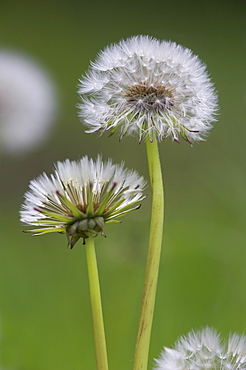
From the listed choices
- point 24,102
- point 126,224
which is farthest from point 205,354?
point 24,102

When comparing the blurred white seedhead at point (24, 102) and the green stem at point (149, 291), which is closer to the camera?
the green stem at point (149, 291)

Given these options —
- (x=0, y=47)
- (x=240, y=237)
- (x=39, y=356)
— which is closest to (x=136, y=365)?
(x=39, y=356)

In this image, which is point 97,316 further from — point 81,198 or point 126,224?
point 126,224

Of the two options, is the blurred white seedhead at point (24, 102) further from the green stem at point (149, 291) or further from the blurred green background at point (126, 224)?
the green stem at point (149, 291)

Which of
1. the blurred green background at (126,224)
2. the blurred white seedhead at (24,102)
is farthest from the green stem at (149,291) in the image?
the blurred white seedhead at (24,102)

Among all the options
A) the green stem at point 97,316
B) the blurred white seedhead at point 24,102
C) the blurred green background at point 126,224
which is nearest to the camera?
the green stem at point 97,316

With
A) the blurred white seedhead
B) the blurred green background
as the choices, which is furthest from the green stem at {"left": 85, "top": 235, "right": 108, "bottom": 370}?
the blurred white seedhead

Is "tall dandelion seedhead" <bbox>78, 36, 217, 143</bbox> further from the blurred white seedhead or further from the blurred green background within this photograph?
the blurred white seedhead
